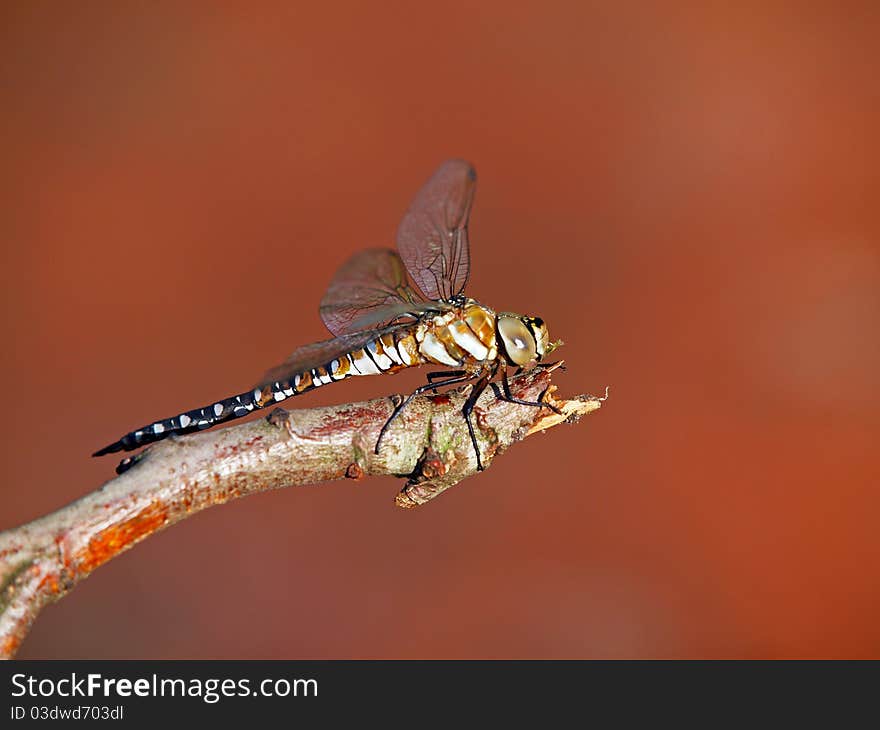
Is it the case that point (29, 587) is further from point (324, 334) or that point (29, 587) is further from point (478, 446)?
point (324, 334)

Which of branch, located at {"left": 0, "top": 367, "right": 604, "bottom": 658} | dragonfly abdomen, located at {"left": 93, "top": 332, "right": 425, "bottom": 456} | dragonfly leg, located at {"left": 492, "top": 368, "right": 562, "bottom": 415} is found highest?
dragonfly abdomen, located at {"left": 93, "top": 332, "right": 425, "bottom": 456}

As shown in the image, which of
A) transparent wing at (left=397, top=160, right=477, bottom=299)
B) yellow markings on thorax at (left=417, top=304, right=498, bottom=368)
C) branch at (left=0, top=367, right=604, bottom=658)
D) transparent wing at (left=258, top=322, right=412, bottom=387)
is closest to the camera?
branch at (left=0, top=367, right=604, bottom=658)

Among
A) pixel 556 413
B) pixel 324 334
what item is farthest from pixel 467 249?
pixel 324 334

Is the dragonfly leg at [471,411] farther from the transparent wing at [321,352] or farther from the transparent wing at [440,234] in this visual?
the transparent wing at [440,234]

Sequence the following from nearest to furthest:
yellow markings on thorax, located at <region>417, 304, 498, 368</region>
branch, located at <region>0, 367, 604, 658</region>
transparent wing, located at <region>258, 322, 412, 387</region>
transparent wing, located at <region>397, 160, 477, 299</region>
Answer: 1. branch, located at <region>0, 367, 604, 658</region>
2. transparent wing, located at <region>258, 322, 412, 387</region>
3. yellow markings on thorax, located at <region>417, 304, 498, 368</region>
4. transparent wing, located at <region>397, 160, 477, 299</region>

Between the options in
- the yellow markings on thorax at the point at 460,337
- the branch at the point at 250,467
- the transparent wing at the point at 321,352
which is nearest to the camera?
the branch at the point at 250,467

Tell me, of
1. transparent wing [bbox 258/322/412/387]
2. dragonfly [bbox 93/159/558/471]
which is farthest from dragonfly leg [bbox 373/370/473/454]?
transparent wing [bbox 258/322/412/387]

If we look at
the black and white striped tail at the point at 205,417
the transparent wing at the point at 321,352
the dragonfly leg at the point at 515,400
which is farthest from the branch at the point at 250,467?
the black and white striped tail at the point at 205,417

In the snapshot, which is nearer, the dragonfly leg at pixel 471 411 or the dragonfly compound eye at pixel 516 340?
the dragonfly leg at pixel 471 411

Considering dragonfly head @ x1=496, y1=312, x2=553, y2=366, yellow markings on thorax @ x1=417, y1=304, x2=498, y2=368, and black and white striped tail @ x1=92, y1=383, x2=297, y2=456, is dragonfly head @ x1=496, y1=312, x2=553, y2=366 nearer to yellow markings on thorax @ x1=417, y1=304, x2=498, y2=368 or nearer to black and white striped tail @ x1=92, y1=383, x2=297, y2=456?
yellow markings on thorax @ x1=417, y1=304, x2=498, y2=368
